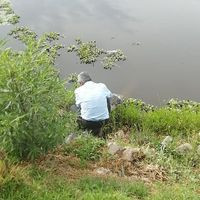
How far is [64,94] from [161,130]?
14.7 ft

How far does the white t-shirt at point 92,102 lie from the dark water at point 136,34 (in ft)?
9.20

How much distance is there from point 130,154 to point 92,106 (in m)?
2.96

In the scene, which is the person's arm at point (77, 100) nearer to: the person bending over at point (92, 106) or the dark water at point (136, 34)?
the person bending over at point (92, 106)

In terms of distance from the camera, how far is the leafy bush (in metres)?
6.22

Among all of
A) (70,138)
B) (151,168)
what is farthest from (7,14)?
(151,168)

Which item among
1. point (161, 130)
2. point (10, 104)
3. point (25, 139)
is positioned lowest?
point (161, 130)

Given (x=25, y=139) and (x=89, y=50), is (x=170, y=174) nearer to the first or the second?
(x=25, y=139)

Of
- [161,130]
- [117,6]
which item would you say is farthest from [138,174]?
[117,6]

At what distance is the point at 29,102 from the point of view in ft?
20.8

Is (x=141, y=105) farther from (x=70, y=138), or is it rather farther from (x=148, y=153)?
(x=148, y=153)

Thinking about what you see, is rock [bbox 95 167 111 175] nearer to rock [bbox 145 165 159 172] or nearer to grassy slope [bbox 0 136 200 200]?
grassy slope [bbox 0 136 200 200]

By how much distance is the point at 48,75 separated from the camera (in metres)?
6.50

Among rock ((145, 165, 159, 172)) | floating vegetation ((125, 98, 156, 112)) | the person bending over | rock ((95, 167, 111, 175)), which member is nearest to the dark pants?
the person bending over

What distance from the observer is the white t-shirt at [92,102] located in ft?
34.2
